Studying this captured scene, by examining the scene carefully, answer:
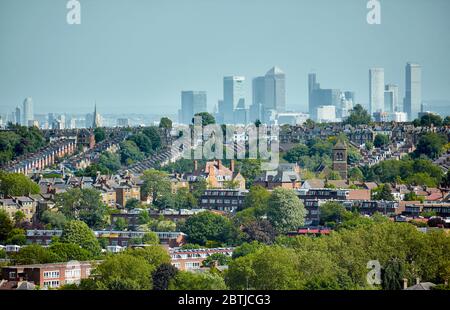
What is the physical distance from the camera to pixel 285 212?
4181 centimetres

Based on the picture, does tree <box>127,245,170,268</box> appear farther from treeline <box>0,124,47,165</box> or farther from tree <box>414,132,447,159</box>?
tree <box>414,132,447,159</box>

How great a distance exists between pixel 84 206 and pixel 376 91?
3673 cm

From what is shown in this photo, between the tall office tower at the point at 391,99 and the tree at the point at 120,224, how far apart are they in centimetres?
3795

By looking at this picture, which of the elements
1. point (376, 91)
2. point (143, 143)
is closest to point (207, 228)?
point (143, 143)

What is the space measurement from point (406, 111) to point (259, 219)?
4529 cm

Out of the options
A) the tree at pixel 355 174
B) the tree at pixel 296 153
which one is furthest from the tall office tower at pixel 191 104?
the tree at pixel 355 174

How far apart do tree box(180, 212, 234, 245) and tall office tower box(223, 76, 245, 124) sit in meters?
33.9

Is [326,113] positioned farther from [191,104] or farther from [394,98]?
[191,104]

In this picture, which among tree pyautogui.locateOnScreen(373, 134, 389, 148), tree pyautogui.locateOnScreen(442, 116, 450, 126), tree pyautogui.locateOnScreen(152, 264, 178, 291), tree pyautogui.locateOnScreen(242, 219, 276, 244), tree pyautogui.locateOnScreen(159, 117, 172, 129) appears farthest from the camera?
tree pyautogui.locateOnScreen(159, 117, 172, 129)

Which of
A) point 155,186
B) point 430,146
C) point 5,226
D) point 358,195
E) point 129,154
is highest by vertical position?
point 430,146

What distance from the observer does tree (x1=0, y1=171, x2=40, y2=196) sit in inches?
1916

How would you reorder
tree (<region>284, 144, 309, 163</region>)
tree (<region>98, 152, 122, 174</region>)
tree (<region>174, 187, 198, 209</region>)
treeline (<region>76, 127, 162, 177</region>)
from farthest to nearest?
tree (<region>284, 144, 309, 163</region>) < treeline (<region>76, 127, 162, 177</region>) < tree (<region>98, 152, 122, 174</region>) < tree (<region>174, 187, 198, 209</region>)

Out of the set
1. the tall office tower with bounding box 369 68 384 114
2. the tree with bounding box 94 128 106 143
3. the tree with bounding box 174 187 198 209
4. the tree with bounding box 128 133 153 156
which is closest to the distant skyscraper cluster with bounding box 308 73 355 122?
the tall office tower with bounding box 369 68 384 114
